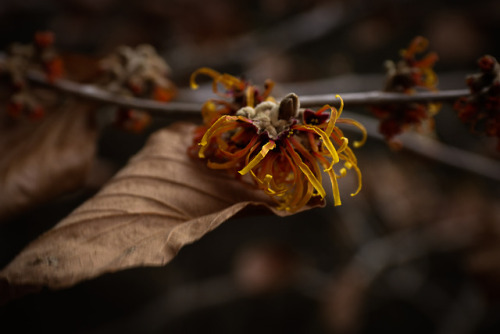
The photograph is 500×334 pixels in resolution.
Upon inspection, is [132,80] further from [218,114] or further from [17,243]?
[17,243]

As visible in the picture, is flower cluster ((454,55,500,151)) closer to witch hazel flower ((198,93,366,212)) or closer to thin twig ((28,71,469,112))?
thin twig ((28,71,469,112))

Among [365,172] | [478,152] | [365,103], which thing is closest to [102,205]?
[365,103]

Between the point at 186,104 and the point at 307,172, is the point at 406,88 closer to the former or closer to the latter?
the point at 307,172

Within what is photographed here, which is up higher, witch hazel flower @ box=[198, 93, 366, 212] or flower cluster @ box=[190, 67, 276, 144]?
flower cluster @ box=[190, 67, 276, 144]

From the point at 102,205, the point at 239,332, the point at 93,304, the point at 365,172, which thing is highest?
the point at 102,205

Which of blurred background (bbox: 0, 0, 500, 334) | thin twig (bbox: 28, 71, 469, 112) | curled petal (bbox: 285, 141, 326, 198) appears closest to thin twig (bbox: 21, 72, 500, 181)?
thin twig (bbox: 28, 71, 469, 112)

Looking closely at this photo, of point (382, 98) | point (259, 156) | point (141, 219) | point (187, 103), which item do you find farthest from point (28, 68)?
point (382, 98)
